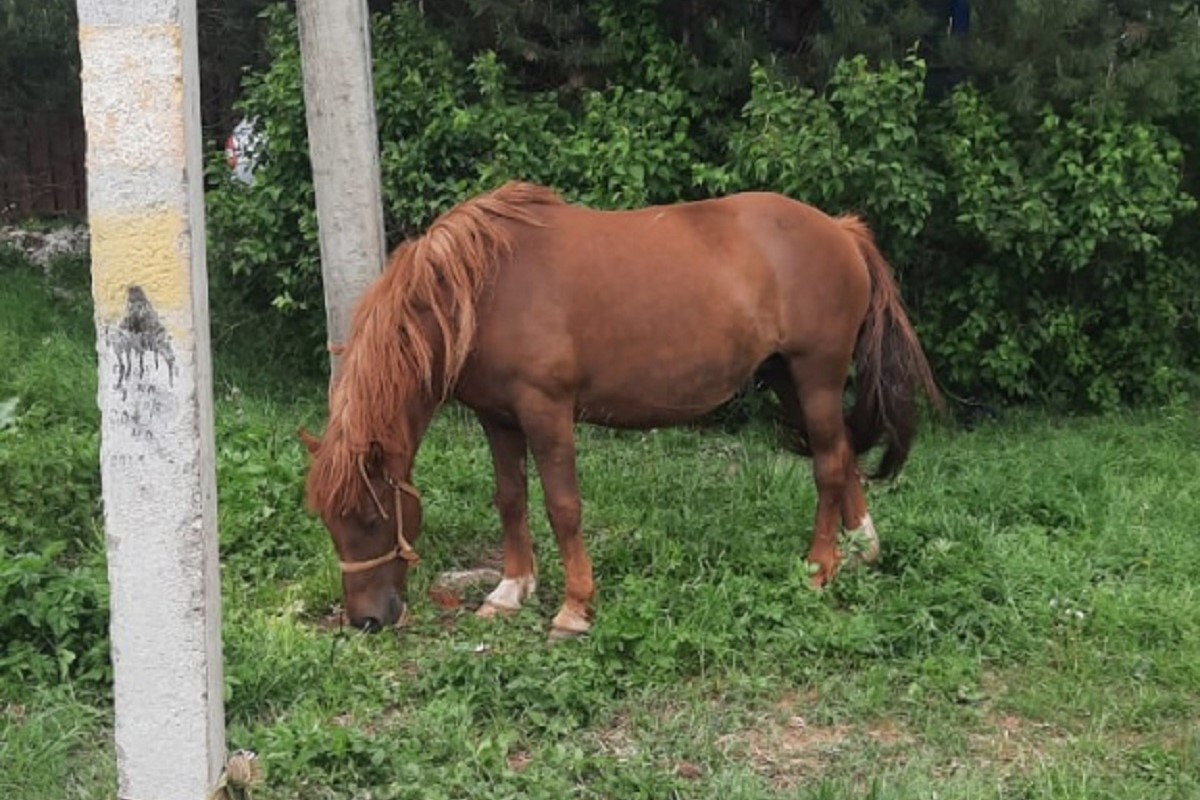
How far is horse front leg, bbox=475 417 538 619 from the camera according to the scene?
187 inches

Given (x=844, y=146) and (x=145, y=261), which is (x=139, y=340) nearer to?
(x=145, y=261)

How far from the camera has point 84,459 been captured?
5586mm

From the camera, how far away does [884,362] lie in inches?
201

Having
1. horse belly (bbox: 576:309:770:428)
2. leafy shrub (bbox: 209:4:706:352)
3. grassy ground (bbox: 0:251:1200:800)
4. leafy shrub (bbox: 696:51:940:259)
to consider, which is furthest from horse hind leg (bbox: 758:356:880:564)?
leafy shrub (bbox: 209:4:706:352)

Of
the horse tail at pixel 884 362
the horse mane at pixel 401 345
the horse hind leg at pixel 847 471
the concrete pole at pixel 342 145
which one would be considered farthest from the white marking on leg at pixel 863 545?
the concrete pole at pixel 342 145

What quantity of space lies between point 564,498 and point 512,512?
34cm

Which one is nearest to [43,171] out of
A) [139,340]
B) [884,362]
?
[884,362]

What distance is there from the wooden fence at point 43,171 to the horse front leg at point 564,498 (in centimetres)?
903

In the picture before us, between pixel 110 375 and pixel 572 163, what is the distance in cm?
443

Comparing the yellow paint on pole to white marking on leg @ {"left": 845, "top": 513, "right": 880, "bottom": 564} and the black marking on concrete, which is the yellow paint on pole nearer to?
the black marking on concrete

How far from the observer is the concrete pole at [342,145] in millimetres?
4602

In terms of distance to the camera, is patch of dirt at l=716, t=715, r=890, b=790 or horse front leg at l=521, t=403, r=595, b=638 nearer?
patch of dirt at l=716, t=715, r=890, b=790

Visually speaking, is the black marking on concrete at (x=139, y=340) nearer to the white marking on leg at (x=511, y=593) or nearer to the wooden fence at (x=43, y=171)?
the white marking on leg at (x=511, y=593)

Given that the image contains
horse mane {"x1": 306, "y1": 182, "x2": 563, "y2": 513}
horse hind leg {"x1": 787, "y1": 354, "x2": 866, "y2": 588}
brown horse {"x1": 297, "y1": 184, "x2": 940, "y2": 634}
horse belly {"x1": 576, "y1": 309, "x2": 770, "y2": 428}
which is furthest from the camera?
horse hind leg {"x1": 787, "y1": 354, "x2": 866, "y2": 588}
